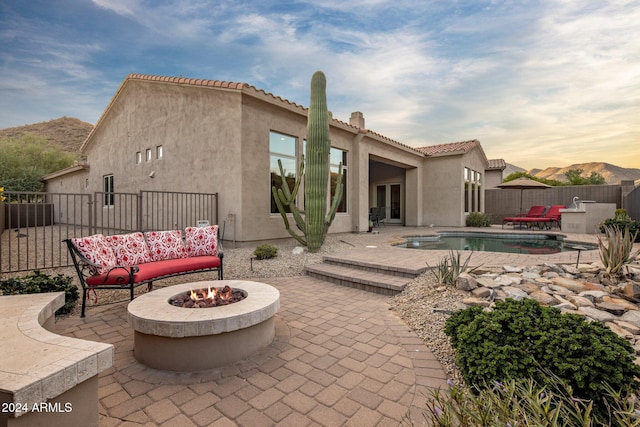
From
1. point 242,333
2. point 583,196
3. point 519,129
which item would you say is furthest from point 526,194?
point 242,333

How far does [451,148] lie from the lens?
15344 millimetres

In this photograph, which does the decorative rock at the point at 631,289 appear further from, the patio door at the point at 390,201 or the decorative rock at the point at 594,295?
the patio door at the point at 390,201

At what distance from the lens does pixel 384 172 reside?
17094mm

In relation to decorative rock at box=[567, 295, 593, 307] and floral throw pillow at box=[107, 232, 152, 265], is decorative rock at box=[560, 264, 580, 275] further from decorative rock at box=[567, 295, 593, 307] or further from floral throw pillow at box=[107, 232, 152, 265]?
floral throw pillow at box=[107, 232, 152, 265]

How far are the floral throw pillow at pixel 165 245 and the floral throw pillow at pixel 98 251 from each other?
64cm

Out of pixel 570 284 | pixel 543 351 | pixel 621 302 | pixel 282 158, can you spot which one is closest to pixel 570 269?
pixel 570 284

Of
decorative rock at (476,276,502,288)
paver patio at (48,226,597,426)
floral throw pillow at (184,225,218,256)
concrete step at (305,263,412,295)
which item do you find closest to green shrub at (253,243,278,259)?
concrete step at (305,263,412,295)

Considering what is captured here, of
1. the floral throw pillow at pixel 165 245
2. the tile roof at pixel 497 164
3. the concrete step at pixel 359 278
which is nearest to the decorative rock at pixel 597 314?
the concrete step at pixel 359 278

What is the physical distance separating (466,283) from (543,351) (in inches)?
84.5

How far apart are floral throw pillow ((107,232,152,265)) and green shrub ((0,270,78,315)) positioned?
2.27 feet

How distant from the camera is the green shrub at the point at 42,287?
11.9 ft

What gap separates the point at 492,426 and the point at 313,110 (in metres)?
7.46

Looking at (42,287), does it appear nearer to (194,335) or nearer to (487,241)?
(194,335)

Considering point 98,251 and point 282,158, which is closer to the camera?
point 98,251
